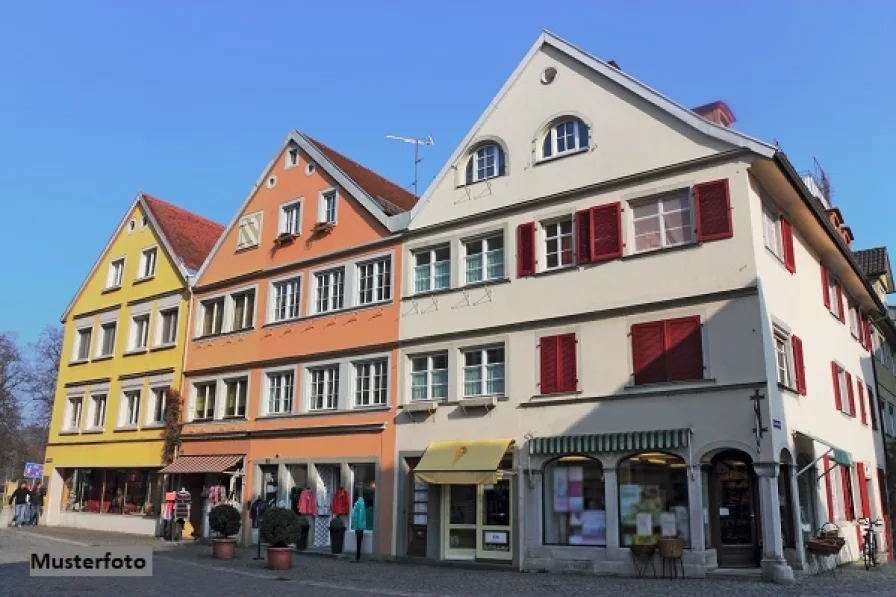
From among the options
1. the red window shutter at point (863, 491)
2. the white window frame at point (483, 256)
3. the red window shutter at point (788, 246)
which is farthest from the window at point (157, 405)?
the red window shutter at point (863, 491)

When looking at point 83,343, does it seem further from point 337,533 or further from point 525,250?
point 525,250

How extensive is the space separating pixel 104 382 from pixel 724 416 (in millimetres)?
26330

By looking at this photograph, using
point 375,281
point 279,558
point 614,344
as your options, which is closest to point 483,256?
point 375,281

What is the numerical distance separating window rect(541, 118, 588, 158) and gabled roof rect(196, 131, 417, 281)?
5.03 m

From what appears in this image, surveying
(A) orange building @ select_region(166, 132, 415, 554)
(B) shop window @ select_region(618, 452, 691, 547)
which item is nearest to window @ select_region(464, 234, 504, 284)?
(A) orange building @ select_region(166, 132, 415, 554)

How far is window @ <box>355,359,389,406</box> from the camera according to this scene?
23719mm

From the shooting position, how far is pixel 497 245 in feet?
73.0

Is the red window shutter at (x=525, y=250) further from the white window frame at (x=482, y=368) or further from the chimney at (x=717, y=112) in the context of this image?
the chimney at (x=717, y=112)

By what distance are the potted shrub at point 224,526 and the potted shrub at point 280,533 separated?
87.1 inches

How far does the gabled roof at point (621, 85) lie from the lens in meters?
18.2

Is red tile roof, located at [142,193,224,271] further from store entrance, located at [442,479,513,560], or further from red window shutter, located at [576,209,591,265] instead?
red window shutter, located at [576,209,591,265]

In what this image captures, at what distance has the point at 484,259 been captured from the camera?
22.4 m

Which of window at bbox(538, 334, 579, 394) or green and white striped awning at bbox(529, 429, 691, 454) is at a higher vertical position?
window at bbox(538, 334, 579, 394)

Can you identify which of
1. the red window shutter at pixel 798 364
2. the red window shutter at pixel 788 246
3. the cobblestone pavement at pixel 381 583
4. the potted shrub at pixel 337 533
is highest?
the red window shutter at pixel 788 246
